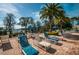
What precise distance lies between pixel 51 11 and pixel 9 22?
659 mm

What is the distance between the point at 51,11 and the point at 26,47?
0.67 m

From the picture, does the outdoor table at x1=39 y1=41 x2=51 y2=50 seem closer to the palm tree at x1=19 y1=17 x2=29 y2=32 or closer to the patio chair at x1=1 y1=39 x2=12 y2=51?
the palm tree at x1=19 y1=17 x2=29 y2=32

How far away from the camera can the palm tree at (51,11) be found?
2.83 m

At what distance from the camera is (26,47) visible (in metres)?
2.86

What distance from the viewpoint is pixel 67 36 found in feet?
9.42

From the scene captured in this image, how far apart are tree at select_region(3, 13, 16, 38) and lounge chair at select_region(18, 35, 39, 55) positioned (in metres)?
0.18

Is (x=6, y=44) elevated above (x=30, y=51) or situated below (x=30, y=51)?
above

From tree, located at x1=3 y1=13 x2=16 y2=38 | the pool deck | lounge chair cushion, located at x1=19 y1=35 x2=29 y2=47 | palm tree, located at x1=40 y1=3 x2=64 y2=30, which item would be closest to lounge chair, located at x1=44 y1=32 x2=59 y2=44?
the pool deck

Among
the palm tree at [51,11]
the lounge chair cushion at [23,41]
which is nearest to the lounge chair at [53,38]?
the palm tree at [51,11]

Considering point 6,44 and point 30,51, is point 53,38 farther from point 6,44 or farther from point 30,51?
point 6,44

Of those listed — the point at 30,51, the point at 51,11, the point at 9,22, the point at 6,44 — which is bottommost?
the point at 30,51

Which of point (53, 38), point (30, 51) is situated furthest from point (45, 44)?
point (30, 51)
